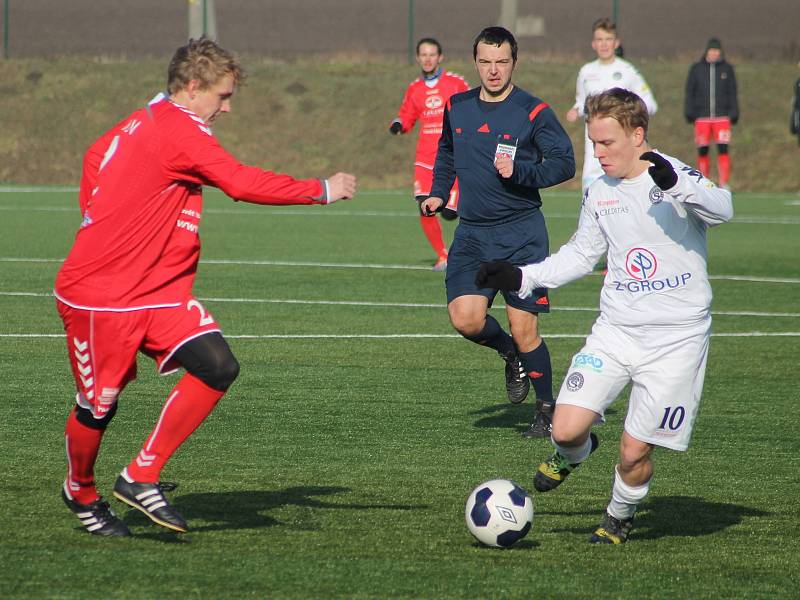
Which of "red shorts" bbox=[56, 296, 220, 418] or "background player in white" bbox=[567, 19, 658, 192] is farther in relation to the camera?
"background player in white" bbox=[567, 19, 658, 192]

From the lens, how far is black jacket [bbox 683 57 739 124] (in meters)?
25.6

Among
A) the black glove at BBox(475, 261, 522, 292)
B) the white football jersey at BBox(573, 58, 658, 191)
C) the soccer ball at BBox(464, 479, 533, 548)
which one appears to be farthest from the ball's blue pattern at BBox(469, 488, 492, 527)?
the white football jersey at BBox(573, 58, 658, 191)

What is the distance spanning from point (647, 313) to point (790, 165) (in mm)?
27407

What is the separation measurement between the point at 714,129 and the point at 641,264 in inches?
845

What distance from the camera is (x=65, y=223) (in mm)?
20266

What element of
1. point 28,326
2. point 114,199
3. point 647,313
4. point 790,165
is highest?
point 114,199

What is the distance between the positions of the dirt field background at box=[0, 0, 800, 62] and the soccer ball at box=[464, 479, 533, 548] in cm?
3460

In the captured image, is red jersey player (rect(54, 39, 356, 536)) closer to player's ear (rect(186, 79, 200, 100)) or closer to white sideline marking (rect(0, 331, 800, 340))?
player's ear (rect(186, 79, 200, 100))

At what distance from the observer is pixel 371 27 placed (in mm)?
46031

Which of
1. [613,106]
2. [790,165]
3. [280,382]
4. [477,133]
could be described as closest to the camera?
[613,106]

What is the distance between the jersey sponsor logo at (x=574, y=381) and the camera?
5426 mm

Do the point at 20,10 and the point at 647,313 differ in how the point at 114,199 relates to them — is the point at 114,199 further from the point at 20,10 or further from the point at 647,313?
the point at 20,10

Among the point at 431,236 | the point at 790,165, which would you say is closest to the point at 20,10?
the point at 790,165

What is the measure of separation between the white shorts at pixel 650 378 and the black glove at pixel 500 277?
1.37 feet
